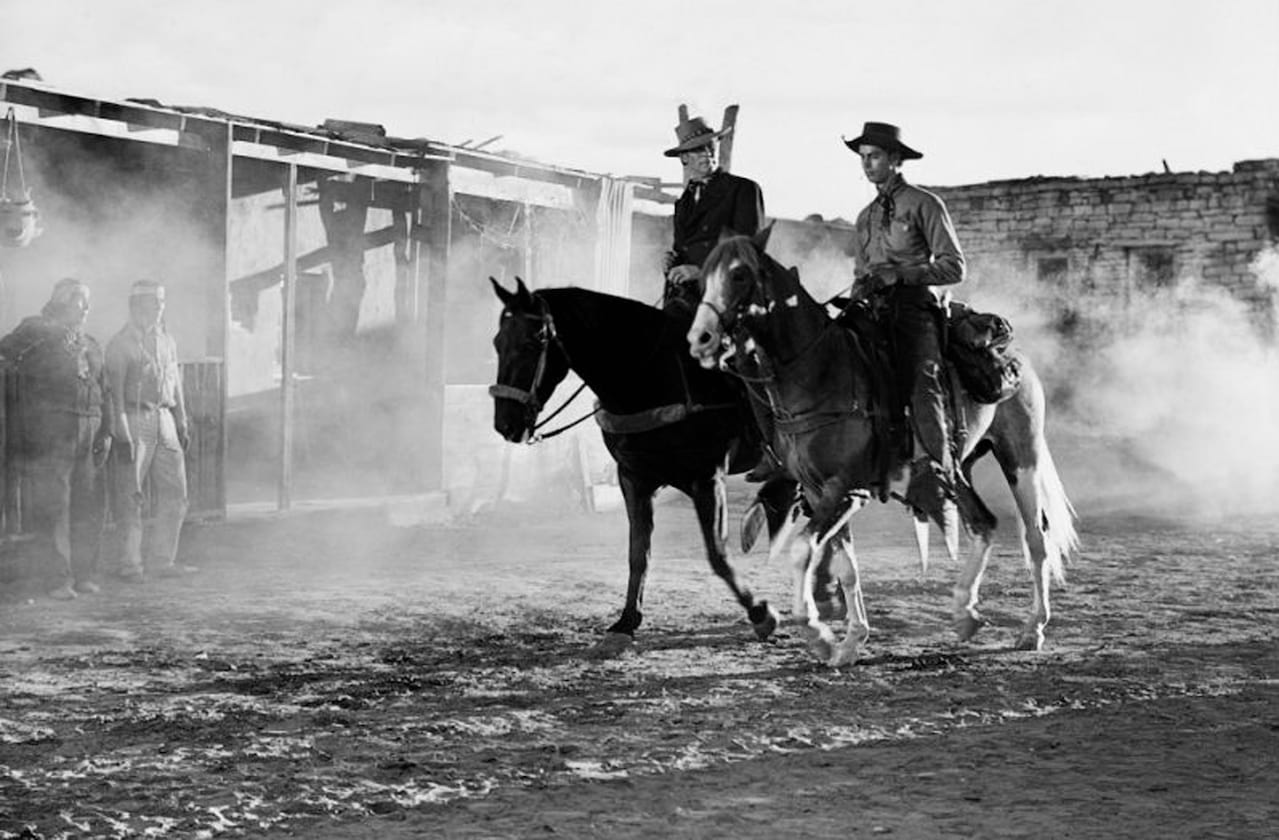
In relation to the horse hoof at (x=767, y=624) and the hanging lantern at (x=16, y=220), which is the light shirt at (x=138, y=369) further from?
the horse hoof at (x=767, y=624)

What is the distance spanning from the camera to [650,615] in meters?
10.0

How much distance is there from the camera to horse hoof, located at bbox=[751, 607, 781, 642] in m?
8.95

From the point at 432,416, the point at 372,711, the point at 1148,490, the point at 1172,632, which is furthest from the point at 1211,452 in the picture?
the point at 372,711

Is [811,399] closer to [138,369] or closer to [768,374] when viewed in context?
[768,374]

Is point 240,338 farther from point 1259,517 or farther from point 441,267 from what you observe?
point 1259,517

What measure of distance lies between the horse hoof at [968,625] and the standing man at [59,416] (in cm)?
631

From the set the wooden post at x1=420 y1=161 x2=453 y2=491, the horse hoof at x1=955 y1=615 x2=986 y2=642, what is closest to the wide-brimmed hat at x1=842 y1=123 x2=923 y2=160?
the horse hoof at x1=955 y1=615 x2=986 y2=642

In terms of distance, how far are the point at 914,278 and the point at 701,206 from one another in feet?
4.85

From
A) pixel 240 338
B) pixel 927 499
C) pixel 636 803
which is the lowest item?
pixel 636 803

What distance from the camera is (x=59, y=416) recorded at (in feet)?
35.3

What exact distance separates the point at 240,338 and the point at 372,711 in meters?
10.1

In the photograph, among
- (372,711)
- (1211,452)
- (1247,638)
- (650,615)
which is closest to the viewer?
(372,711)

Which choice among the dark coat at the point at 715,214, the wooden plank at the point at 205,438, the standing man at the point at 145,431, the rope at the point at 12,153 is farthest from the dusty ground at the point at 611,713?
the rope at the point at 12,153

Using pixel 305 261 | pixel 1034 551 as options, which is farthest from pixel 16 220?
pixel 1034 551
